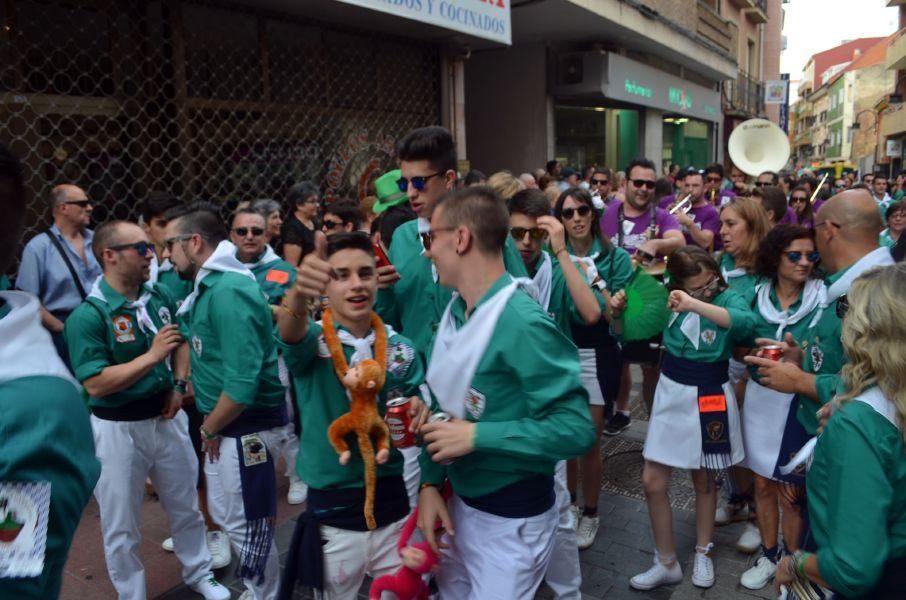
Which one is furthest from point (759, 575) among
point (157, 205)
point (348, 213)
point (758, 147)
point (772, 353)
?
point (758, 147)

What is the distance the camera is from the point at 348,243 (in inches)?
103

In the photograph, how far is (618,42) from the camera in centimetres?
1332

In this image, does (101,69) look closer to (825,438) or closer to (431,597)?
(431,597)

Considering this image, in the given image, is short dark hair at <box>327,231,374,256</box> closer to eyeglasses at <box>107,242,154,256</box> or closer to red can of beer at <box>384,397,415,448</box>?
red can of beer at <box>384,397,415,448</box>

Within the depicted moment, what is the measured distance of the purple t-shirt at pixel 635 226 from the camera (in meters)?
5.63

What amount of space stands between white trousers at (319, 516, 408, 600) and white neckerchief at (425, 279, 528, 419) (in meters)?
0.68

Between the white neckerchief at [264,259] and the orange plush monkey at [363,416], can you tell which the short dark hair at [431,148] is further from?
the white neckerchief at [264,259]

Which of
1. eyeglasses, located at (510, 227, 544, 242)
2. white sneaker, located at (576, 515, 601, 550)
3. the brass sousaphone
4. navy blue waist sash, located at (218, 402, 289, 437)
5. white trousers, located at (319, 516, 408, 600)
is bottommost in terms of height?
white sneaker, located at (576, 515, 601, 550)

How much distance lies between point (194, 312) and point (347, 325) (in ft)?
3.72

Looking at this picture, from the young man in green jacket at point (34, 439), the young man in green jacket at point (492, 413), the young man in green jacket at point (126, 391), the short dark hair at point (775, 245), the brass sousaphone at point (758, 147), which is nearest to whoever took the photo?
the young man in green jacket at point (34, 439)

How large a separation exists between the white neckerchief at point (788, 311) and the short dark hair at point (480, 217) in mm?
1944

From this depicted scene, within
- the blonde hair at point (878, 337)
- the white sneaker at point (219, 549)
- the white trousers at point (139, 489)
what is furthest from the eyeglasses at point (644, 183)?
the white sneaker at point (219, 549)

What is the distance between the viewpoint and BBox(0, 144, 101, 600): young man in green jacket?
1.13 metres

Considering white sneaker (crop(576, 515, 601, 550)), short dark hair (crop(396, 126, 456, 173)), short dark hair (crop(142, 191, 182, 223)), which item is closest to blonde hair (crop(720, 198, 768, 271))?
white sneaker (crop(576, 515, 601, 550))
